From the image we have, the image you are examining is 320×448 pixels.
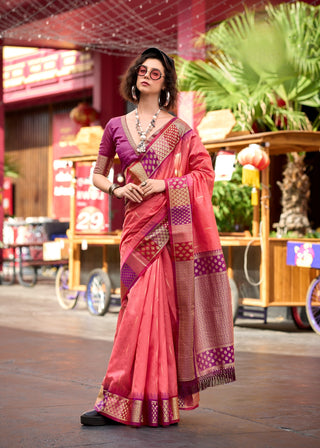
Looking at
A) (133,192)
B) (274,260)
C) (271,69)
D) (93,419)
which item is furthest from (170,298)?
(271,69)

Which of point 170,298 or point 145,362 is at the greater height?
point 170,298

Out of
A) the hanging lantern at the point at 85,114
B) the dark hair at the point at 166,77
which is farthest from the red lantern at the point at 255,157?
the hanging lantern at the point at 85,114

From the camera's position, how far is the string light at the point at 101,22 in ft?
46.8

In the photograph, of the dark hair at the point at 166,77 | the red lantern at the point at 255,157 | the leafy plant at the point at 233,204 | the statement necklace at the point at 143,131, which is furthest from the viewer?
the leafy plant at the point at 233,204

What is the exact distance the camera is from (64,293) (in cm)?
1248

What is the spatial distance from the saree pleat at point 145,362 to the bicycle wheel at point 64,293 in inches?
297

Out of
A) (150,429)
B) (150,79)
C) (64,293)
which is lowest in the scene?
(150,429)

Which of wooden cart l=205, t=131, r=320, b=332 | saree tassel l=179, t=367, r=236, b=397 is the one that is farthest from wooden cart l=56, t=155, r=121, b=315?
saree tassel l=179, t=367, r=236, b=397

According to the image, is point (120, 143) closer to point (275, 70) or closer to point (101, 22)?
point (275, 70)

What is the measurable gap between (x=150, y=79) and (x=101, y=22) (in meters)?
11.7

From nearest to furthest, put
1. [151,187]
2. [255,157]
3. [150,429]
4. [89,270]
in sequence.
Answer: [150,429], [151,187], [255,157], [89,270]

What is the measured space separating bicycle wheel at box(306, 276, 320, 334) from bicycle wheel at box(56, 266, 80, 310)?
373 centimetres

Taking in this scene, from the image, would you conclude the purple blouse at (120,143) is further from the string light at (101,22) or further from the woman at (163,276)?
the string light at (101,22)

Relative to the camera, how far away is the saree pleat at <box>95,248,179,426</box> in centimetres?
436
